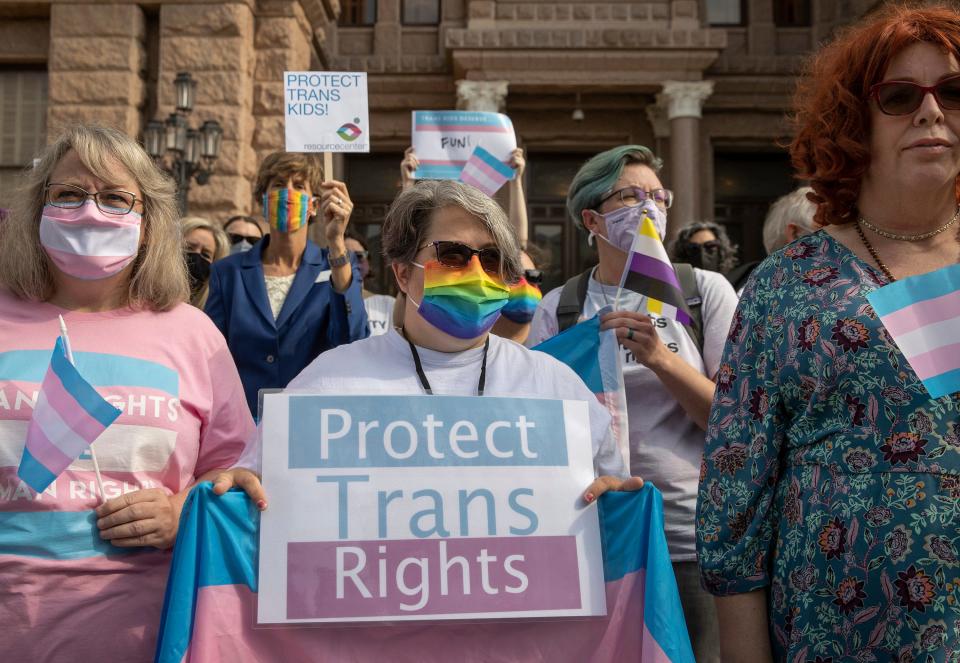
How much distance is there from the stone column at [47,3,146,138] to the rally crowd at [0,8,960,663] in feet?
28.7

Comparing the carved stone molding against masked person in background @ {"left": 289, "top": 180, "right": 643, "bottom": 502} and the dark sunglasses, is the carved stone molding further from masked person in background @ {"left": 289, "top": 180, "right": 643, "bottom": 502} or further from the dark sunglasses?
masked person in background @ {"left": 289, "top": 180, "right": 643, "bottom": 502}

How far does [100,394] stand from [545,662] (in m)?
1.24

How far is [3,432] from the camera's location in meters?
2.35

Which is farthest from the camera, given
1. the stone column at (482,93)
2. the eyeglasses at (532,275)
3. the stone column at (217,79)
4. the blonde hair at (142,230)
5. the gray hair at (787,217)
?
the stone column at (482,93)

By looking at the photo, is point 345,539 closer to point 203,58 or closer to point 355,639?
point 355,639

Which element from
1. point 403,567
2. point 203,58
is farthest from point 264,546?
point 203,58

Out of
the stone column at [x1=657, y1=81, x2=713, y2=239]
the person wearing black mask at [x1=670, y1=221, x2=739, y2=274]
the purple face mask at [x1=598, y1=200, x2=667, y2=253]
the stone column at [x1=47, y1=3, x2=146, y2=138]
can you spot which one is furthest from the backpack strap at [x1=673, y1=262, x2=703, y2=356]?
the stone column at [x1=657, y1=81, x2=713, y2=239]

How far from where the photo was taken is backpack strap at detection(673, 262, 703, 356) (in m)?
3.17

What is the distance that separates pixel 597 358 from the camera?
3.04 meters

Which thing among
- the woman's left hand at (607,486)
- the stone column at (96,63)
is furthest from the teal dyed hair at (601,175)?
the stone column at (96,63)

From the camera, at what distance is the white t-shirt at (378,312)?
6090 millimetres

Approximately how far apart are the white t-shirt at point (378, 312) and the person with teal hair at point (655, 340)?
2742mm

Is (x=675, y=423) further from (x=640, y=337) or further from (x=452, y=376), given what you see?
(x=452, y=376)

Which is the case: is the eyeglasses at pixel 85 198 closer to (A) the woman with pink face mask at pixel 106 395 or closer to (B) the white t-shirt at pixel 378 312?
(A) the woman with pink face mask at pixel 106 395
